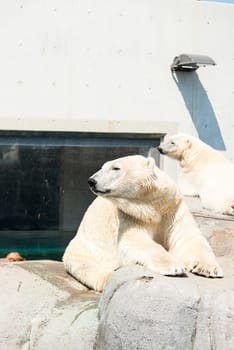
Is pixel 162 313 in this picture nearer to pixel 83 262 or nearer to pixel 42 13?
pixel 83 262

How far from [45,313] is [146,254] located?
0.68m

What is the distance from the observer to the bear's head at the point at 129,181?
3.20 meters

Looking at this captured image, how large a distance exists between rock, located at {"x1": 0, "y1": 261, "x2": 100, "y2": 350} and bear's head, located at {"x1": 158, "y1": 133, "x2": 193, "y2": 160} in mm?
3339

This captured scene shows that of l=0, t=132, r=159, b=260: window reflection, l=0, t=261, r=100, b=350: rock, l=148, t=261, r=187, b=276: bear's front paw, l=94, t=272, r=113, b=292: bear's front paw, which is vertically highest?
l=148, t=261, r=187, b=276: bear's front paw

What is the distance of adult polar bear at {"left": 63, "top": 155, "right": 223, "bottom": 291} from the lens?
306cm

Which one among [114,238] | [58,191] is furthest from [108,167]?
[58,191]

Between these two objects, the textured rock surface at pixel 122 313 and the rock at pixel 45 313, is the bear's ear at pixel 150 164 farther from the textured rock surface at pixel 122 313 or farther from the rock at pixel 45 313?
the rock at pixel 45 313

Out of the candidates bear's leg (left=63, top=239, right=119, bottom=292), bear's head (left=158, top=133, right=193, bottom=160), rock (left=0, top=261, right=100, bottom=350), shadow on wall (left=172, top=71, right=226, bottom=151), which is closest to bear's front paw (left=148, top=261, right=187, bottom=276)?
rock (left=0, top=261, right=100, bottom=350)

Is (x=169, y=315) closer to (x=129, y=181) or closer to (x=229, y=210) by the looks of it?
(x=129, y=181)

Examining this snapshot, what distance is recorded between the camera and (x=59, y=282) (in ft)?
12.0

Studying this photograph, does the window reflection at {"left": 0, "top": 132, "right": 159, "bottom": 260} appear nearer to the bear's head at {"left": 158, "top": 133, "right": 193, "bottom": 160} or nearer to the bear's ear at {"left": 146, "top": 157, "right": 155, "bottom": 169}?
the bear's head at {"left": 158, "top": 133, "right": 193, "bottom": 160}

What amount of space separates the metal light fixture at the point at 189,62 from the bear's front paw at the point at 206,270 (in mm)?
4815

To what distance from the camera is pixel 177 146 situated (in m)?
6.90

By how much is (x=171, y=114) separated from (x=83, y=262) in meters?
4.53
